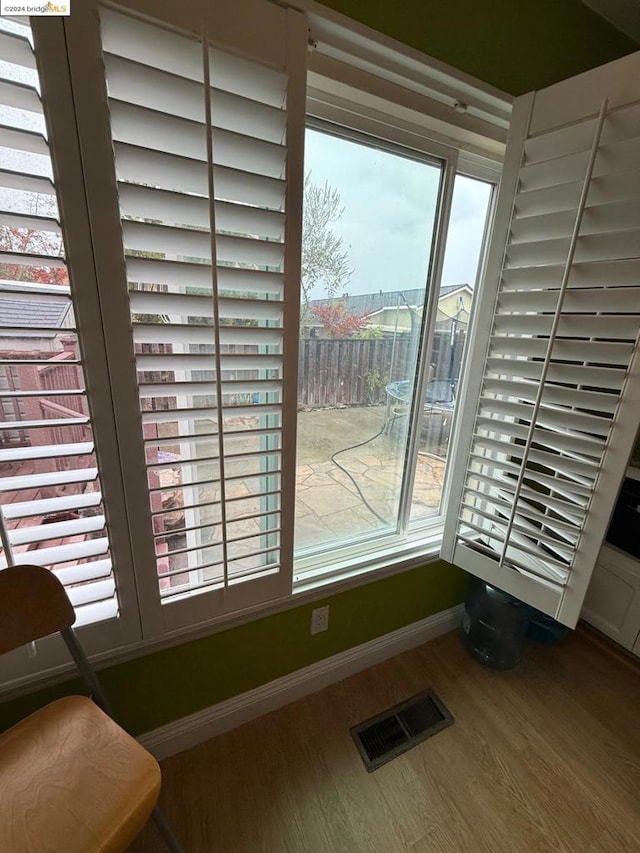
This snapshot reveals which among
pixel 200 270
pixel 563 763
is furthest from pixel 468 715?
pixel 200 270

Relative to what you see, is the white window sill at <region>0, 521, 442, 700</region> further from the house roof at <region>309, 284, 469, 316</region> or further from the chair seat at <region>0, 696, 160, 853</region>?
the house roof at <region>309, 284, 469, 316</region>

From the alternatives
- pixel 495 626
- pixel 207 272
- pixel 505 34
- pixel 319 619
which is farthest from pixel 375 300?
pixel 495 626

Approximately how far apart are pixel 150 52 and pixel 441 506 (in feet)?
5.79

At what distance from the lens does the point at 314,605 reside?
132 centimetres

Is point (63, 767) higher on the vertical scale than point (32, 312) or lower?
lower

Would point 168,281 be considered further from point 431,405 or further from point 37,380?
point 431,405

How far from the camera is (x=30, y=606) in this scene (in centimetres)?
78

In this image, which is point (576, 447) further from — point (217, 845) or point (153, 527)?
point (217, 845)

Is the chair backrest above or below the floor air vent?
above

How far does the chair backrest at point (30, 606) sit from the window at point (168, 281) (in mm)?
47

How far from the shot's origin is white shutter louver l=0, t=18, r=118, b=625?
649 mm

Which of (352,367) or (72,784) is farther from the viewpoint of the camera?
(352,367)

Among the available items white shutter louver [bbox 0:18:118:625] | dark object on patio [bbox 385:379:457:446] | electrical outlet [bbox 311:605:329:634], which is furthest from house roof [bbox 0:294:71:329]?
electrical outlet [bbox 311:605:329:634]

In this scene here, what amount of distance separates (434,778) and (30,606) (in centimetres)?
132
